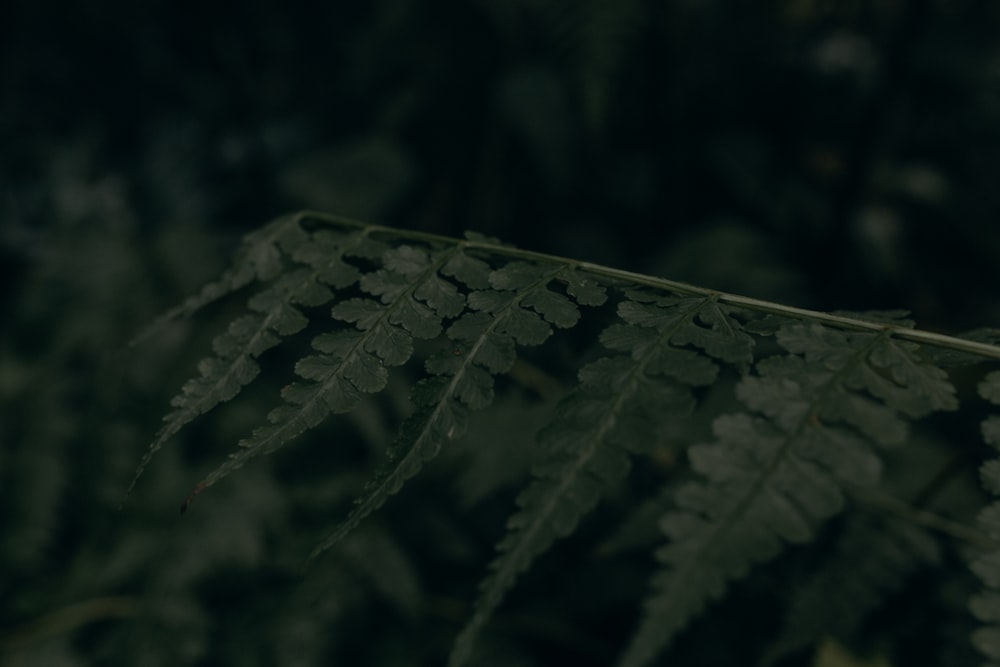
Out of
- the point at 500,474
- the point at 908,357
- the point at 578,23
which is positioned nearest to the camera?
the point at 908,357

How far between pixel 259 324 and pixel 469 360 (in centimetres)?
29

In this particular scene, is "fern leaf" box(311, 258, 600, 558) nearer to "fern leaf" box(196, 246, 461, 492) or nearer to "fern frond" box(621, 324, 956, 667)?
"fern leaf" box(196, 246, 461, 492)

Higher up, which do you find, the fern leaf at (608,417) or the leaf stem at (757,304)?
the leaf stem at (757,304)

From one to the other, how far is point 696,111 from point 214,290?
91.6 inches

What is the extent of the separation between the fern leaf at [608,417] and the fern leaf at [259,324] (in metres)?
0.35

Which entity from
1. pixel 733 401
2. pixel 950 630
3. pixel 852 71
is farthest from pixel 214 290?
pixel 852 71

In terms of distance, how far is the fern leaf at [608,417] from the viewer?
67 cm

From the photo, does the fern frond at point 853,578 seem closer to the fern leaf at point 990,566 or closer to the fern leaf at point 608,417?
the fern leaf at point 990,566

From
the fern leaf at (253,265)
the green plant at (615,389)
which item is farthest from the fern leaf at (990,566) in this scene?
the fern leaf at (253,265)

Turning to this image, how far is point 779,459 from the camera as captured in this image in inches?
27.5

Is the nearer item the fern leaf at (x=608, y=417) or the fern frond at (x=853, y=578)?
the fern leaf at (x=608, y=417)

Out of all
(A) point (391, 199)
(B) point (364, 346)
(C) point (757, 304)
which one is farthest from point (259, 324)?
(A) point (391, 199)

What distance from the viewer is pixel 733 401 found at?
5.04 feet

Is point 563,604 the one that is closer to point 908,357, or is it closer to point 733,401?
point 733,401
